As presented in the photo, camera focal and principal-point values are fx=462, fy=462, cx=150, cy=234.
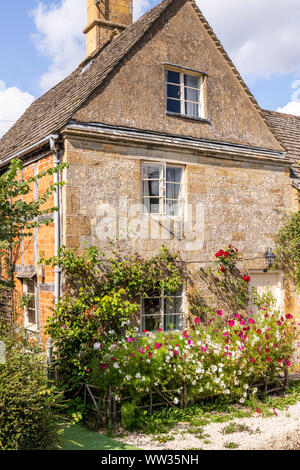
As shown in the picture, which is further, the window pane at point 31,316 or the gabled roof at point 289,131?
the gabled roof at point 289,131

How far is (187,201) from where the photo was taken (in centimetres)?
1046

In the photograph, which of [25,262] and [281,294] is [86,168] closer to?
[25,262]

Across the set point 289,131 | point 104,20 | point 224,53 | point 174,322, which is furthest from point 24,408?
point 289,131

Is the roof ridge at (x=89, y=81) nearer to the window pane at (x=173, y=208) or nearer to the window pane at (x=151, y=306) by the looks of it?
the window pane at (x=173, y=208)

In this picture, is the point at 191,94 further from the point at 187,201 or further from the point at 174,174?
the point at 187,201

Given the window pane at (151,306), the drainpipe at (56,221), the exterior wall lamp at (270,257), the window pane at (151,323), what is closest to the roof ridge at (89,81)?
the drainpipe at (56,221)

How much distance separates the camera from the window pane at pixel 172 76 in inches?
417

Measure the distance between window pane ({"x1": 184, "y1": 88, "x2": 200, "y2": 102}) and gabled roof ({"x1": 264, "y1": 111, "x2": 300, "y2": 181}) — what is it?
2960 mm

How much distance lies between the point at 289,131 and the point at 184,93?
527cm

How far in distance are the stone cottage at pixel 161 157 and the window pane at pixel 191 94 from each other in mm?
35

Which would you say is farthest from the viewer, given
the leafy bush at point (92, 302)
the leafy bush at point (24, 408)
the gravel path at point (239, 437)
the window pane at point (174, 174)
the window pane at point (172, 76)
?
the window pane at point (172, 76)
